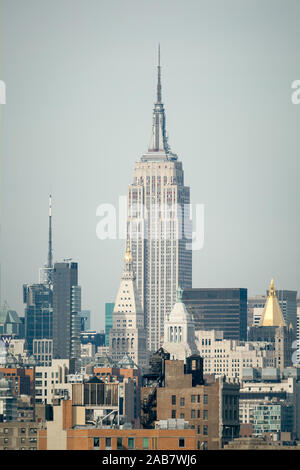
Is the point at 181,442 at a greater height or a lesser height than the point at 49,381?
lesser

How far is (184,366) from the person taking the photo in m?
110

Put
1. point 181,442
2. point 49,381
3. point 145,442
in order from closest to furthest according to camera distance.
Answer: point 145,442 < point 181,442 < point 49,381

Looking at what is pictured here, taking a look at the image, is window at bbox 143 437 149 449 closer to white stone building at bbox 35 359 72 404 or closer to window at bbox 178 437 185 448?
window at bbox 178 437 185 448

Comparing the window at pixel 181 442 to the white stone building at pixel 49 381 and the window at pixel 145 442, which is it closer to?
the window at pixel 145 442

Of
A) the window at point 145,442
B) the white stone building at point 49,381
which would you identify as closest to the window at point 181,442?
the window at point 145,442

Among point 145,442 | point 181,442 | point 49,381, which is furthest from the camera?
point 49,381

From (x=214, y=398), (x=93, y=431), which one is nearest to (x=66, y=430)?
(x=93, y=431)

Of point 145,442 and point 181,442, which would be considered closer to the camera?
point 145,442

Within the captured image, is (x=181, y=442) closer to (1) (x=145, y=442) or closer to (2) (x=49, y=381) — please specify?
(1) (x=145, y=442)

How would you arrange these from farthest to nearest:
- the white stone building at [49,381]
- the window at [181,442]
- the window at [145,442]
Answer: the white stone building at [49,381] < the window at [181,442] < the window at [145,442]

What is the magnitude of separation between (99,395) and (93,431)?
758 inches

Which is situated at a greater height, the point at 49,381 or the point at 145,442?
the point at 49,381

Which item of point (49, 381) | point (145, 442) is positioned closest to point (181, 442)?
point (145, 442)
